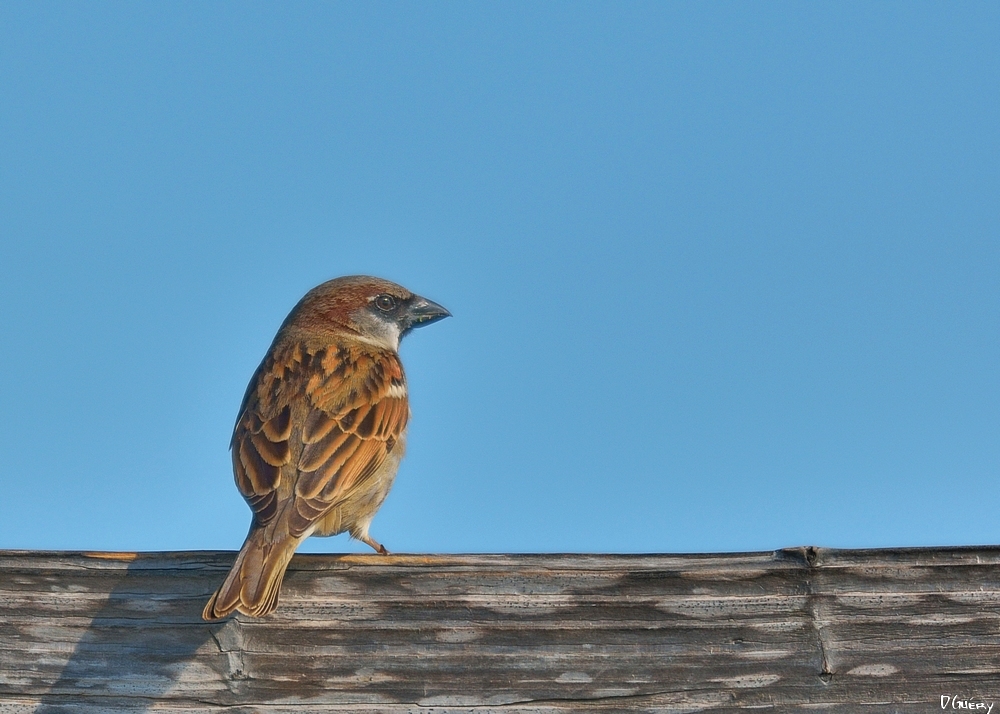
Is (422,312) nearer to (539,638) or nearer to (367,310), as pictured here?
(367,310)

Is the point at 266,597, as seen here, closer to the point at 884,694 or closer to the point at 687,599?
the point at 687,599

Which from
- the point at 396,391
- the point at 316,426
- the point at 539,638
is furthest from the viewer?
the point at 396,391

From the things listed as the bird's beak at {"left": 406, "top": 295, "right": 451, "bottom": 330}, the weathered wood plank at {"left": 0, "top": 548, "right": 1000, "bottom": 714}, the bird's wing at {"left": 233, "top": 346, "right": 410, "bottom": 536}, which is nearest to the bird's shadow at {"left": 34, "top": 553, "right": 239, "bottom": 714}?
the weathered wood plank at {"left": 0, "top": 548, "right": 1000, "bottom": 714}

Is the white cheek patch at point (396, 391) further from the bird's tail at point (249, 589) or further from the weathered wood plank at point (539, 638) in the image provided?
the weathered wood plank at point (539, 638)

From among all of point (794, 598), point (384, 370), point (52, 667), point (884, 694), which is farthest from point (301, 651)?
point (384, 370)

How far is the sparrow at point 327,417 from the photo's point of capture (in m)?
4.43

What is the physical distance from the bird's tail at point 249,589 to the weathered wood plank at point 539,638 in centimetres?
5

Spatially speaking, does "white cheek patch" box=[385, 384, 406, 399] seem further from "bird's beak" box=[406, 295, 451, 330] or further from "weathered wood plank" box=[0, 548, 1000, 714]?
"weathered wood plank" box=[0, 548, 1000, 714]

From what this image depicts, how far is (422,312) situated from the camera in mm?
6719

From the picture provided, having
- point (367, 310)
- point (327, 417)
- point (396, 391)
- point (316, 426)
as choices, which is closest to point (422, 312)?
point (367, 310)

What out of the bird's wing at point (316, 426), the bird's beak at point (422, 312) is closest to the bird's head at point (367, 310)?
the bird's beak at point (422, 312)

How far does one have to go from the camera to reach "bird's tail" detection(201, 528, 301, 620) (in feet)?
9.14

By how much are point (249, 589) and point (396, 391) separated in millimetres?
2941

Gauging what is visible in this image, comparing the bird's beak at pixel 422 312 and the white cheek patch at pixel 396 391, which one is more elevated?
the bird's beak at pixel 422 312
